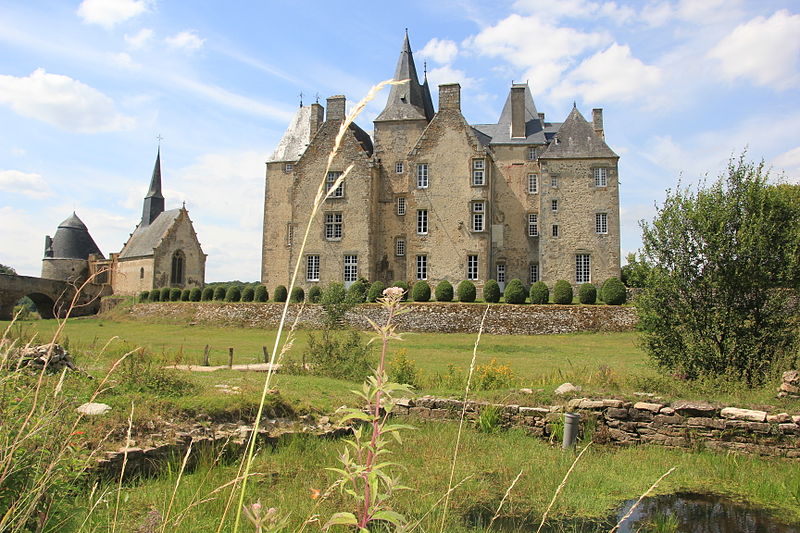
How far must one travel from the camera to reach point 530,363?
17438 millimetres

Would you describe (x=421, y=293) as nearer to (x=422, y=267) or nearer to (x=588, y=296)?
(x=422, y=267)

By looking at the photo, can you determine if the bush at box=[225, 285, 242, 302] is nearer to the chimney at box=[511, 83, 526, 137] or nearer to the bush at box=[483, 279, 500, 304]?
the bush at box=[483, 279, 500, 304]

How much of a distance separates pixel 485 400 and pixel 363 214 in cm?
2808

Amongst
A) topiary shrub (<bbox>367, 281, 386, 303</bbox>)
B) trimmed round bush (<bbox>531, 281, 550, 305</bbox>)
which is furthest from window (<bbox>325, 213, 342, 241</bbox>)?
trimmed round bush (<bbox>531, 281, 550, 305</bbox>)

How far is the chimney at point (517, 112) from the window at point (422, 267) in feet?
37.4

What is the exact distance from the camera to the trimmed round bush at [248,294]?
Result: 3600 cm

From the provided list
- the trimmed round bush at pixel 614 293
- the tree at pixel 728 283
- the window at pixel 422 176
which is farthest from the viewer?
the window at pixel 422 176

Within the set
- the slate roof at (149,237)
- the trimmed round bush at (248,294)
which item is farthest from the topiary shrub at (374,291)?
the slate roof at (149,237)

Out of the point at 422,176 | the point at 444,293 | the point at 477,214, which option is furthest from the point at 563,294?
the point at 422,176

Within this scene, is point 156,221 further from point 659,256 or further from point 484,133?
point 659,256

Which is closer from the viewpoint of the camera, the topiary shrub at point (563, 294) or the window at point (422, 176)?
the topiary shrub at point (563, 294)

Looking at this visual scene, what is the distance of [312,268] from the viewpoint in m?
37.5

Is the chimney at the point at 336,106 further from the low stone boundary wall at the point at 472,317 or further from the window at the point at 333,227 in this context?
the low stone boundary wall at the point at 472,317

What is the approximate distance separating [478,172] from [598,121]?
35.0 feet
